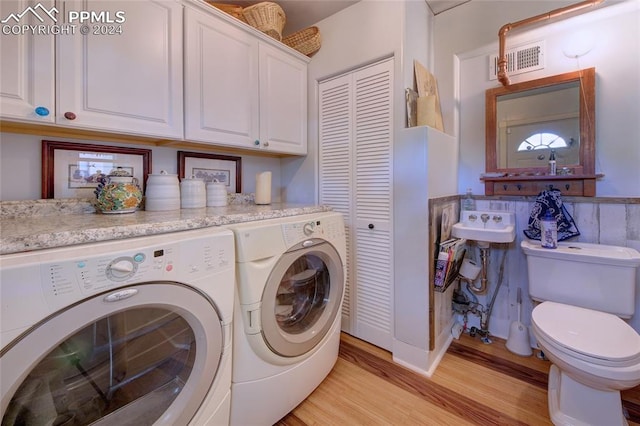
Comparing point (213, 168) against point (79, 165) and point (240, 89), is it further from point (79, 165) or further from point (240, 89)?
point (79, 165)

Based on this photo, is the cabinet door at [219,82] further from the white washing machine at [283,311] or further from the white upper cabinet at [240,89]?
the white washing machine at [283,311]

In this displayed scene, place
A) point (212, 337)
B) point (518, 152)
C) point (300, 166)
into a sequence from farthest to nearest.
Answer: point (300, 166) → point (518, 152) → point (212, 337)

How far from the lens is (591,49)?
161 centimetres

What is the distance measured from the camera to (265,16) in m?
1.77

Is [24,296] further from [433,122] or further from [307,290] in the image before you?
[433,122]

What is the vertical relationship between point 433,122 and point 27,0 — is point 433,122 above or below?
below

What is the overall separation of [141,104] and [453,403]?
2.18m

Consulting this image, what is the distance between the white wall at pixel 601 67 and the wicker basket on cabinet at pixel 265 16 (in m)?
1.27

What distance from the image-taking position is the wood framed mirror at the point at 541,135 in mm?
1627

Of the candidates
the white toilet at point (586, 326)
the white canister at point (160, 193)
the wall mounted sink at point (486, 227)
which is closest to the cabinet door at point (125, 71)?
the white canister at point (160, 193)

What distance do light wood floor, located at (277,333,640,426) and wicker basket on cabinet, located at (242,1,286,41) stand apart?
2256 millimetres

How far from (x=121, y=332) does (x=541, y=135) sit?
2.47 meters

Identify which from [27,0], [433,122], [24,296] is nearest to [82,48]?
[27,0]

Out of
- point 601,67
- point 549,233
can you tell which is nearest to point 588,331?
point 549,233
